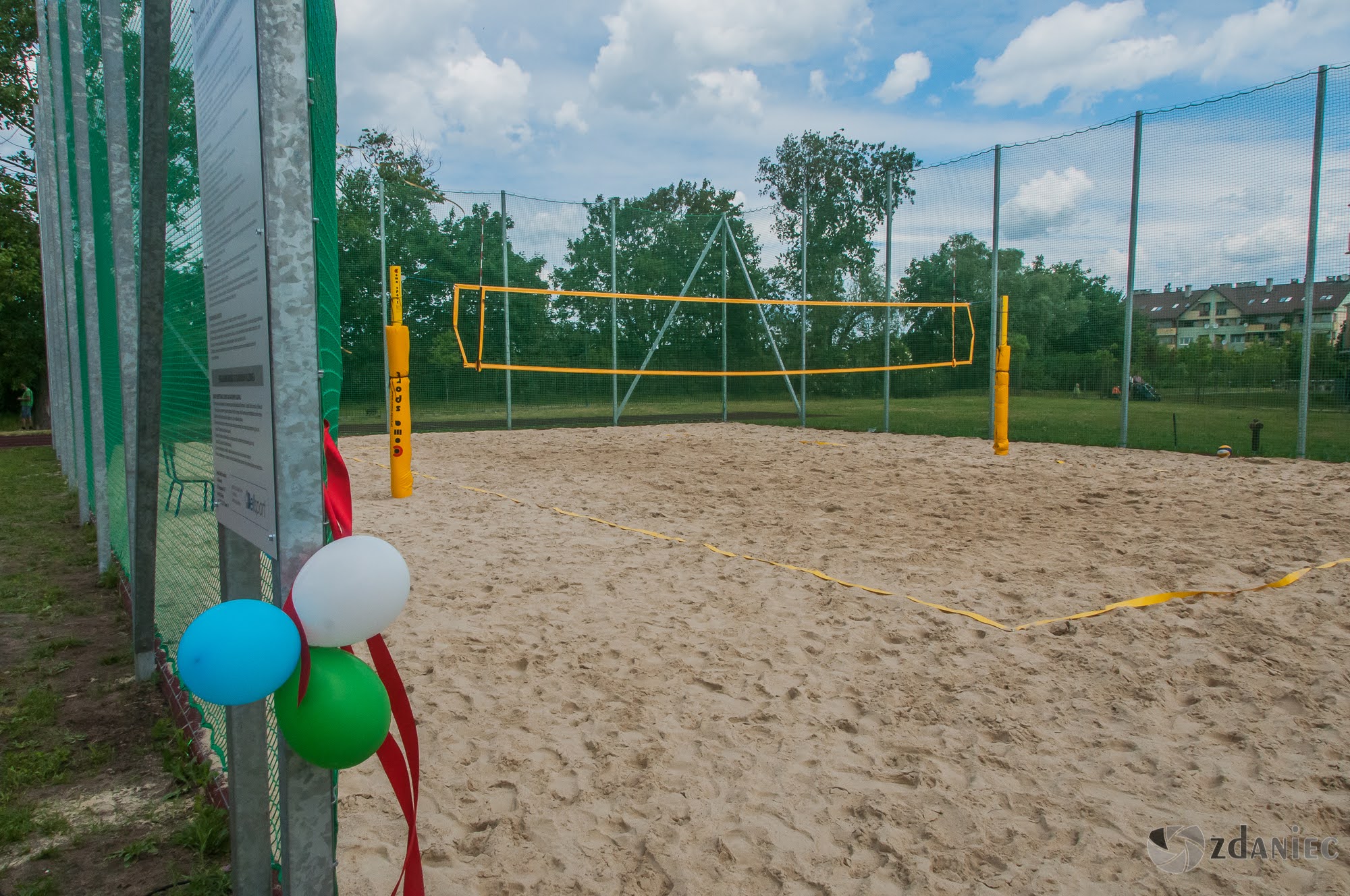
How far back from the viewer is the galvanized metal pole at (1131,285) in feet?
27.0

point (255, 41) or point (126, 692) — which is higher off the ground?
point (255, 41)

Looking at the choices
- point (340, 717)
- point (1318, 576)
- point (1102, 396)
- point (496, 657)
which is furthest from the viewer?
point (1102, 396)

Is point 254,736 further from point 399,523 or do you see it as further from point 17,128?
point 17,128

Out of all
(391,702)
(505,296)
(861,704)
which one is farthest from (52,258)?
(391,702)

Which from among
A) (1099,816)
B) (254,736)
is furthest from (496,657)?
(1099,816)

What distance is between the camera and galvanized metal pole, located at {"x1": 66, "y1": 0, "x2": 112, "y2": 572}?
3322mm

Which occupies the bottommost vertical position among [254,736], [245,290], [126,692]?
[126,692]

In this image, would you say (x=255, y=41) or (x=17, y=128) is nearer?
(x=255, y=41)

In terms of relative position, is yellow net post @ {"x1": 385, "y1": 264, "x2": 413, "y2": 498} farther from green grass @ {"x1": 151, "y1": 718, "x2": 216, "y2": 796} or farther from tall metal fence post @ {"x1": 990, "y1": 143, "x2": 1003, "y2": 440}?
tall metal fence post @ {"x1": 990, "y1": 143, "x2": 1003, "y2": 440}

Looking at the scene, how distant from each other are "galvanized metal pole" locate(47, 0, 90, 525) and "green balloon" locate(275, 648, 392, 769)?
4.17m

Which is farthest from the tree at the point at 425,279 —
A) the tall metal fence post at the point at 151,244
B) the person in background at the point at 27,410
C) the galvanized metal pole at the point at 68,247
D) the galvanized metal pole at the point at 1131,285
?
the person in background at the point at 27,410

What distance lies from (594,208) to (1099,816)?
10.7 m

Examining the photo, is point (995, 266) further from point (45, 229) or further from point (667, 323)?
point (45, 229)

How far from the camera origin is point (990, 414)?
383 inches
